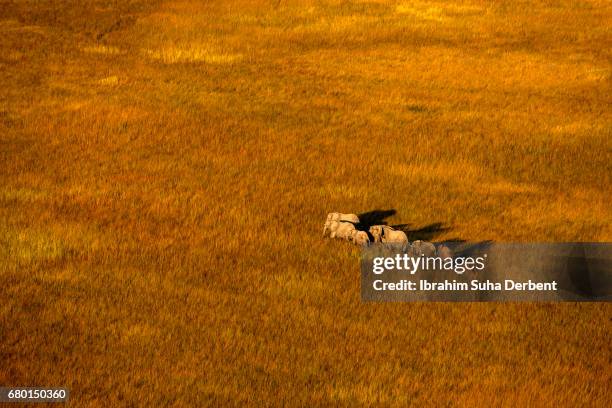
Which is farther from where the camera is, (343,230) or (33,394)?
(343,230)

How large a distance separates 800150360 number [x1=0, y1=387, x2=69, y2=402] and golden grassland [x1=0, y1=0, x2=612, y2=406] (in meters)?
0.14

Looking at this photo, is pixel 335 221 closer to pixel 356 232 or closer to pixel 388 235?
pixel 356 232

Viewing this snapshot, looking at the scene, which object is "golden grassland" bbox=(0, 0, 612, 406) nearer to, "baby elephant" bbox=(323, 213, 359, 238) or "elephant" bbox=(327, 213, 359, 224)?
"baby elephant" bbox=(323, 213, 359, 238)

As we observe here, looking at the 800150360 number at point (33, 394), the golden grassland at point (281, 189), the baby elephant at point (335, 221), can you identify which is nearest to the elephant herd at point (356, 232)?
the baby elephant at point (335, 221)

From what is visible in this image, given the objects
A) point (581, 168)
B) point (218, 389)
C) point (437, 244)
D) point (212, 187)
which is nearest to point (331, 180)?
point (212, 187)

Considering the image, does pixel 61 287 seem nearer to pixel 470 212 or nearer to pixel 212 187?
pixel 212 187

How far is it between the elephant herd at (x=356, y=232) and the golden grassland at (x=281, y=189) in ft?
1.06

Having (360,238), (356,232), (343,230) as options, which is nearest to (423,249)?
(360,238)

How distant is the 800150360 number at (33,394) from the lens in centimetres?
833

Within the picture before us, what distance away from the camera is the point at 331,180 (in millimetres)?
14625

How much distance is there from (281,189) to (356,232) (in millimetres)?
2465

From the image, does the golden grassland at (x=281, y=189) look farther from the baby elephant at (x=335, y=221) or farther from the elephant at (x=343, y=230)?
the elephant at (x=343, y=230)

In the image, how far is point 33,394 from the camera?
27.6 feet

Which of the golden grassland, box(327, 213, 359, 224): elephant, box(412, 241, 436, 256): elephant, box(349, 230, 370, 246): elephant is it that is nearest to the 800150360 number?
the golden grassland
